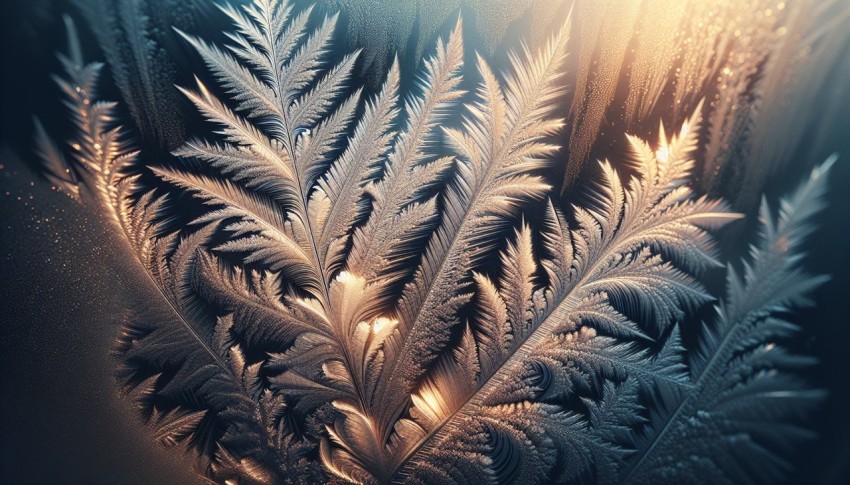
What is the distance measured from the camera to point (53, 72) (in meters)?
0.46

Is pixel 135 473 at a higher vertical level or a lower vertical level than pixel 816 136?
lower

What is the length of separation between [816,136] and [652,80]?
16 cm

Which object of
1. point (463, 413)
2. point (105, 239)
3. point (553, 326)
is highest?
point (553, 326)

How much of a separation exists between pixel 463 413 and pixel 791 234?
0.36m

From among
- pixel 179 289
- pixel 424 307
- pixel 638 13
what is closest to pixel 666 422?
pixel 424 307

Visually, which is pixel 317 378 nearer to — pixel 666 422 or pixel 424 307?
pixel 424 307

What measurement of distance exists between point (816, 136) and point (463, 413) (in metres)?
0.43

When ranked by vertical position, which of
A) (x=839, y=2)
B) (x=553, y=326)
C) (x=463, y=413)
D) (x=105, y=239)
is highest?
(x=839, y=2)

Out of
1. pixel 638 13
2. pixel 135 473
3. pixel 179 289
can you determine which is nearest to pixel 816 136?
pixel 638 13

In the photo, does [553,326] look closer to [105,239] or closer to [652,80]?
[652,80]

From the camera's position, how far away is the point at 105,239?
0.49 m

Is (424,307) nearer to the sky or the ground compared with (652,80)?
nearer to the ground

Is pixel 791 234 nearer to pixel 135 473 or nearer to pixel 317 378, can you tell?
pixel 317 378

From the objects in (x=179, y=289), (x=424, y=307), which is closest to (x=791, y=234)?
(x=424, y=307)
